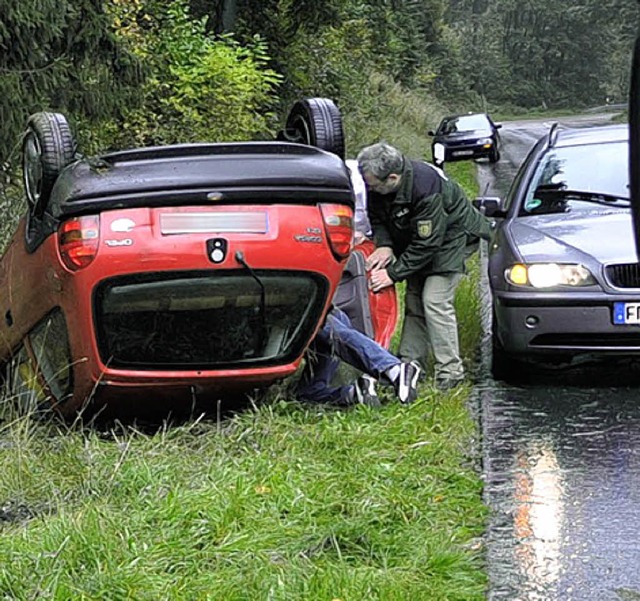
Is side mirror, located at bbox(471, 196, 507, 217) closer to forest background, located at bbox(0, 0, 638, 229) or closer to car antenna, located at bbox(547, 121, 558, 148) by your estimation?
car antenna, located at bbox(547, 121, 558, 148)

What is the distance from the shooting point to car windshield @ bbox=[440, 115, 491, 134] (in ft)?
116

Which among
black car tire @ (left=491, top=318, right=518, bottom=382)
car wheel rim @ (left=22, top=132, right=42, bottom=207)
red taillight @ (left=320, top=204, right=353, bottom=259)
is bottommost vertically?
black car tire @ (left=491, top=318, right=518, bottom=382)

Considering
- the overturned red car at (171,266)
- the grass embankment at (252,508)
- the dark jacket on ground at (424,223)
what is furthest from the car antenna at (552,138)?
the overturned red car at (171,266)

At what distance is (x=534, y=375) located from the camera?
8523 mm

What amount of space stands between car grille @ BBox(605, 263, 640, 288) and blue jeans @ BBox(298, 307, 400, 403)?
143 cm

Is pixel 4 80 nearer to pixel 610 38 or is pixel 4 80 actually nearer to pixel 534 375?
pixel 534 375

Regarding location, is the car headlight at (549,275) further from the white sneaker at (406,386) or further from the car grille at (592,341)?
the white sneaker at (406,386)

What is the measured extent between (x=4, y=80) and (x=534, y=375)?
5458 millimetres

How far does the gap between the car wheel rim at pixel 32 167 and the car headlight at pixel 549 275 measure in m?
3.00

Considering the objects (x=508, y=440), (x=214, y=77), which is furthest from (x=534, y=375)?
(x=214, y=77)

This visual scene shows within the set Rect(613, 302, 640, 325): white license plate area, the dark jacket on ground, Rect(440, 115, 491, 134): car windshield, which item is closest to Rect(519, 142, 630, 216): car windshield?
the dark jacket on ground

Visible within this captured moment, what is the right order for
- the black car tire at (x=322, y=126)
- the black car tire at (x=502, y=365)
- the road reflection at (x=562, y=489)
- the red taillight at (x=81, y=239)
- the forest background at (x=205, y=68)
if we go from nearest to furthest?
the road reflection at (x=562, y=489) < the red taillight at (x=81, y=239) < the black car tire at (x=322, y=126) < the black car tire at (x=502, y=365) < the forest background at (x=205, y=68)

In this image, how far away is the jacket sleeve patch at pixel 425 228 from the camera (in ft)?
25.4

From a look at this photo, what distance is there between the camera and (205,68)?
19500 millimetres
